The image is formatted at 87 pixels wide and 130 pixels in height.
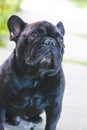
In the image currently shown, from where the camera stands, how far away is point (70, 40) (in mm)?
8047

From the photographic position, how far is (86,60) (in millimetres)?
6875

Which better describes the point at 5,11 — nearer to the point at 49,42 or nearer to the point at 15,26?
the point at 15,26

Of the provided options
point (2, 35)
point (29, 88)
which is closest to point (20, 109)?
point (29, 88)

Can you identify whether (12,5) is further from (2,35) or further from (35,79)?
(35,79)

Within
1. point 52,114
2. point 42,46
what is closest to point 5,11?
point 52,114

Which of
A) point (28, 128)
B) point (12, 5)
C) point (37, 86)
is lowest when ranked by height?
point (12, 5)

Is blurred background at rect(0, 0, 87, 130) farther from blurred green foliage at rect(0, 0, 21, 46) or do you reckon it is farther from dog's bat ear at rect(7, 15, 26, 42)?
dog's bat ear at rect(7, 15, 26, 42)

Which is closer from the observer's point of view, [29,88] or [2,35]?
[29,88]

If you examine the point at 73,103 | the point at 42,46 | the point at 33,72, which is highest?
the point at 42,46

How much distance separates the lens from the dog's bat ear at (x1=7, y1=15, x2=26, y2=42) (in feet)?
11.6

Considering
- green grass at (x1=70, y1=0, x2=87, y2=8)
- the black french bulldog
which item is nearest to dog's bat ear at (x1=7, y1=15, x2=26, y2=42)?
the black french bulldog

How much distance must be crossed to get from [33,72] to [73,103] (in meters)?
1.57

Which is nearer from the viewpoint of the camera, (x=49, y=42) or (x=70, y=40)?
(x=49, y=42)

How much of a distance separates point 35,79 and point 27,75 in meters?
0.07
